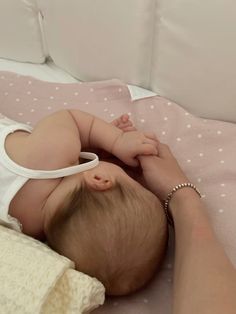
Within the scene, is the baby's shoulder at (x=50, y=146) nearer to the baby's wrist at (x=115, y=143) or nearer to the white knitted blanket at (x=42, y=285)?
the baby's wrist at (x=115, y=143)

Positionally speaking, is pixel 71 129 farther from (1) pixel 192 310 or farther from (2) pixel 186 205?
(1) pixel 192 310

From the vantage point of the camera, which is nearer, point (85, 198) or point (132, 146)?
point (85, 198)

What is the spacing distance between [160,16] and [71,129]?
30 centimetres

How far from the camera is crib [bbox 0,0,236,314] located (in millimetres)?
911

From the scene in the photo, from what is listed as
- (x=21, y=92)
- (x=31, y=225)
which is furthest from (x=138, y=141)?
(x=21, y=92)

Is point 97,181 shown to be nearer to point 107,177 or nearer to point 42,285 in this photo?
point 107,177

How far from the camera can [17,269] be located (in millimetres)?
747

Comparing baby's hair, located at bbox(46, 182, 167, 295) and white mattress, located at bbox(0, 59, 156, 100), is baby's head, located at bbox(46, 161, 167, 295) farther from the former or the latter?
white mattress, located at bbox(0, 59, 156, 100)

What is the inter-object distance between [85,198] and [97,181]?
0.04 m

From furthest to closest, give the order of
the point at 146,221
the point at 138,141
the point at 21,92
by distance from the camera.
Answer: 1. the point at 21,92
2. the point at 138,141
3. the point at 146,221

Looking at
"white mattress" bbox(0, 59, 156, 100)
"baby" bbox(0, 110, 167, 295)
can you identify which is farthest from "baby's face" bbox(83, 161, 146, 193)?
"white mattress" bbox(0, 59, 156, 100)

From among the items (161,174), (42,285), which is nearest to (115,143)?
(161,174)

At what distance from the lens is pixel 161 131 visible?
1.05m

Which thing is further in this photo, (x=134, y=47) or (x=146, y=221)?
(x=134, y=47)
